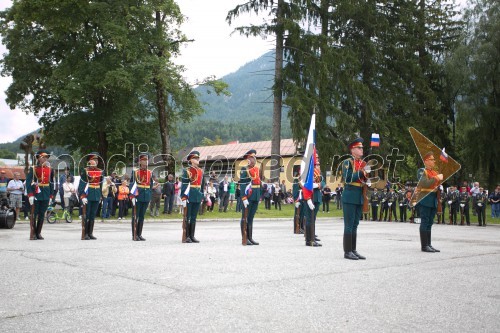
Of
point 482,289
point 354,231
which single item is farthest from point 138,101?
point 482,289

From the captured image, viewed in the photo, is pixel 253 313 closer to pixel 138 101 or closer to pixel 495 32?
pixel 138 101

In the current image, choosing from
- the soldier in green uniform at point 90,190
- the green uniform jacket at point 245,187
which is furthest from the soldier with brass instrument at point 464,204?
the soldier in green uniform at point 90,190

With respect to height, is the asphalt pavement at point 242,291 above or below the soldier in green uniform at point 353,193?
below

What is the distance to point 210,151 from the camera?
296ft

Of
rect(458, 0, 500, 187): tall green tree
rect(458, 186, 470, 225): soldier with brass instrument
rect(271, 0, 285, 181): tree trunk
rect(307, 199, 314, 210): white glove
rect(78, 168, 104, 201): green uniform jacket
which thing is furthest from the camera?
rect(458, 0, 500, 187): tall green tree

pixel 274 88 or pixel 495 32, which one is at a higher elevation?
pixel 495 32

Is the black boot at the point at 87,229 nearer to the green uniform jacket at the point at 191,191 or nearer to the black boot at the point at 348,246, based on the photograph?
the green uniform jacket at the point at 191,191

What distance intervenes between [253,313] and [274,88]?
2708cm

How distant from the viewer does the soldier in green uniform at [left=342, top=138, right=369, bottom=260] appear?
1002 cm

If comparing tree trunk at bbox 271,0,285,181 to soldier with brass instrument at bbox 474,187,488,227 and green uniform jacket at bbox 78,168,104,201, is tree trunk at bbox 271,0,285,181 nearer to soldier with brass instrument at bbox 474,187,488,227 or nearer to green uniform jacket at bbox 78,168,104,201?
soldier with brass instrument at bbox 474,187,488,227

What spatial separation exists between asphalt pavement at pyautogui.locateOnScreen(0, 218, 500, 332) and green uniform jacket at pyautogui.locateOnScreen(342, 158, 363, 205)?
114cm

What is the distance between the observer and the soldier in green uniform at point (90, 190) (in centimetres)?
1391

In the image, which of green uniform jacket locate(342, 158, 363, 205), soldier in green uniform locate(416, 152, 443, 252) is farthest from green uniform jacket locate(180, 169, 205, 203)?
soldier in green uniform locate(416, 152, 443, 252)

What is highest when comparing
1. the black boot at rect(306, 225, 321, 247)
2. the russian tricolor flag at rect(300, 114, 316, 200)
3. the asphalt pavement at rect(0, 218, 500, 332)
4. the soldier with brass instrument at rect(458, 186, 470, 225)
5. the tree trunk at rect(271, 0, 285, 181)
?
the tree trunk at rect(271, 0, 285, 181)
